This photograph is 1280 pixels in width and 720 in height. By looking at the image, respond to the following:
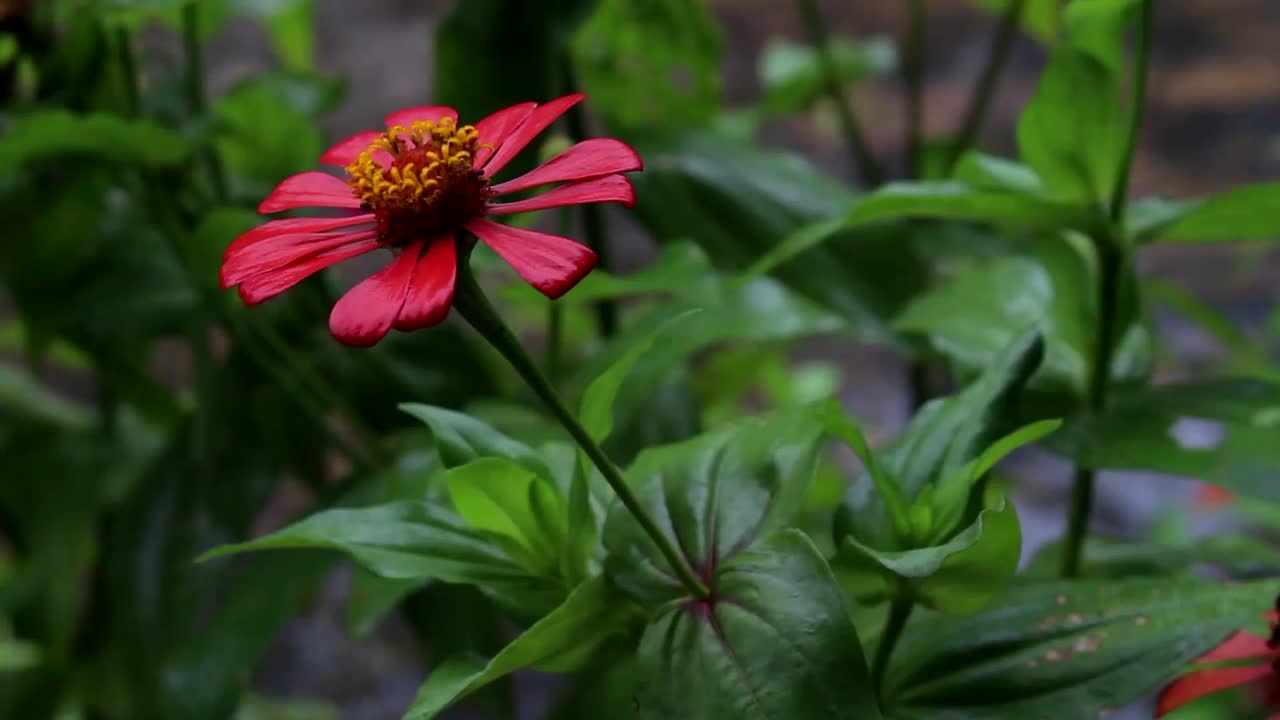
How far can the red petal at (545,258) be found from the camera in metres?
0.27

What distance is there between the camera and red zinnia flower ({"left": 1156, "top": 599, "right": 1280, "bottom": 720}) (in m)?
0.38

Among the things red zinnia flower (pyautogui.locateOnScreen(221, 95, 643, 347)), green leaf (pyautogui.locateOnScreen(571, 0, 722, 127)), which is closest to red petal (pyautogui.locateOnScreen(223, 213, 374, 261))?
red zinnia flower (pyautogui.locateOnScreen(221, 95, 643, 347))

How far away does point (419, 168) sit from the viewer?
317mm

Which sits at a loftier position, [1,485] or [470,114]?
[470,114]

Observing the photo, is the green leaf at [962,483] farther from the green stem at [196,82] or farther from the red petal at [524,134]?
the green stem at [196,82]

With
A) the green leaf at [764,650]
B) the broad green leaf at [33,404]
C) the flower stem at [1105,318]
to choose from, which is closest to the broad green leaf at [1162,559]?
the flower stem at [1105,318]

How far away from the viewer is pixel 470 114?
600 millimetres

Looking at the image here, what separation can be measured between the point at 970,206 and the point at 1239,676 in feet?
0.61

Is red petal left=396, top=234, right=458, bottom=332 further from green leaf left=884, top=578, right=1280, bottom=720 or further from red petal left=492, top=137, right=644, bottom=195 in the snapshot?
green leaf left=884, top=578, right=1280, bottom=720

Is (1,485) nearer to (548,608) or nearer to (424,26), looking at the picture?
(548,608)

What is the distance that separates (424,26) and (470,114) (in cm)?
194

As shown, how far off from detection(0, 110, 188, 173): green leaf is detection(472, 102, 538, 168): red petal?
0.88 feet

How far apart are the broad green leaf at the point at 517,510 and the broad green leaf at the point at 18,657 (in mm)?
612

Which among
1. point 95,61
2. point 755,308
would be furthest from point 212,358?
point 755,308
